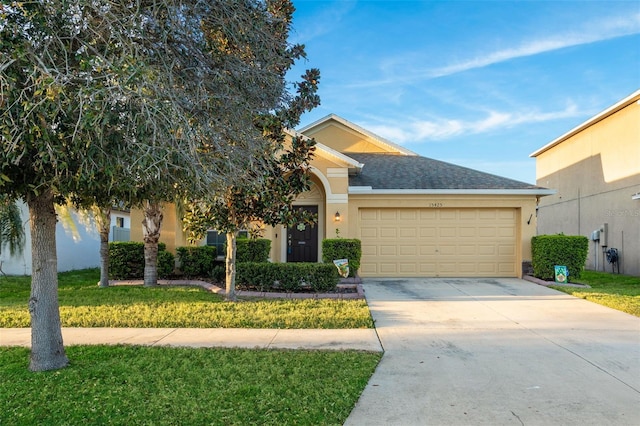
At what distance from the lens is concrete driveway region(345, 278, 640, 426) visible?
150 inches

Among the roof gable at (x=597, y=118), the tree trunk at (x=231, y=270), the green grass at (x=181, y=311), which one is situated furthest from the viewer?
the roof gable at (x=597, y=118)

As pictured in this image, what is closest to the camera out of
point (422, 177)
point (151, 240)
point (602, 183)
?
point (151, 240)

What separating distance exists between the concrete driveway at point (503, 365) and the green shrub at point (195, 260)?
589cm

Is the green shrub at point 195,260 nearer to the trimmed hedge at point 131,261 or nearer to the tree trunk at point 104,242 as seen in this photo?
the trimmed hedge at point 131,261

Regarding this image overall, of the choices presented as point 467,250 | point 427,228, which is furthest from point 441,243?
point 467,250

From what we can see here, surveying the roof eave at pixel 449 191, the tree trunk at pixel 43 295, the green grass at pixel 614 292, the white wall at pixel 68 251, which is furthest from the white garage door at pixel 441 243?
the tree trunk at pixel 43 295

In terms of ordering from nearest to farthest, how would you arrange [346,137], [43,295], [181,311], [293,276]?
[43,295] < [181,311] < [293,276] < [346,137]

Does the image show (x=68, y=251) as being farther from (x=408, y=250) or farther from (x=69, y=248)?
(x=408, y=250)

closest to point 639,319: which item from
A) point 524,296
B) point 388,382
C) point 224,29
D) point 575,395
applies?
point 524,296

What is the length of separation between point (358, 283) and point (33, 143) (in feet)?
30.3

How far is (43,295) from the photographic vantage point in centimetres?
488

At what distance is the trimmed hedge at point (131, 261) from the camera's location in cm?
1266

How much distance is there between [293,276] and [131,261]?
5737 mm

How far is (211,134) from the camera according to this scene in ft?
15.0
